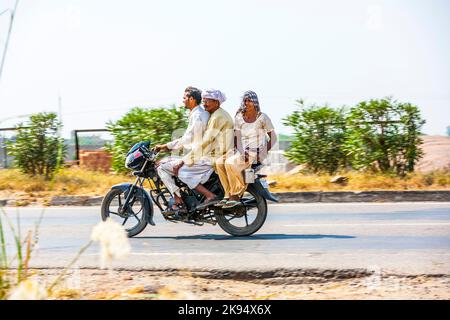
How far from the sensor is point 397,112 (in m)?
15.6

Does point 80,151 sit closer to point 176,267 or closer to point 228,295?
point 176,267

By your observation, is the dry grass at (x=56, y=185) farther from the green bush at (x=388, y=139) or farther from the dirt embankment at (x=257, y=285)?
the dirt embankment at (x=257, y=285)

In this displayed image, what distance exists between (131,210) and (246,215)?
1409 mm

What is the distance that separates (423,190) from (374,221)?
10.7 ft

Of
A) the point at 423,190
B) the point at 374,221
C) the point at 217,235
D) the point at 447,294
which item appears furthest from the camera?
the point at 423,190

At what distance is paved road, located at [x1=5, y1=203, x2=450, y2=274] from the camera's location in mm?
7254

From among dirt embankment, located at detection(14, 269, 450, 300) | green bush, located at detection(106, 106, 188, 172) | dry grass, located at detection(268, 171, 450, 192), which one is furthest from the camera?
green bush, located at detection(106, 106, 188, 172)

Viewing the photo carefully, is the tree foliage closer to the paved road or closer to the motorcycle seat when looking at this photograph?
the paved road

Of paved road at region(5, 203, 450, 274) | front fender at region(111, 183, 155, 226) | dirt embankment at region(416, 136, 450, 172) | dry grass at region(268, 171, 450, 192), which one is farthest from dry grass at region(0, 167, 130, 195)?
dirt embankment at region(416, 136, 450, 172)

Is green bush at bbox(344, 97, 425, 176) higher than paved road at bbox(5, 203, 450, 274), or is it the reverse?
green bush at bbox(344, 97, 425, 176)

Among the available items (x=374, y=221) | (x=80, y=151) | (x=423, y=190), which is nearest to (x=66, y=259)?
(x=374, y=221)

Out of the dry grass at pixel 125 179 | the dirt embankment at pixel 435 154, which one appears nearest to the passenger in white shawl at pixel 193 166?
the dry grass at pixel 125 179

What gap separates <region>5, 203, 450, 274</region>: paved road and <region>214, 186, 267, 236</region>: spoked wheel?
0.14 m

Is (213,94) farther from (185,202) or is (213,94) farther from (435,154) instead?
(435,154)
